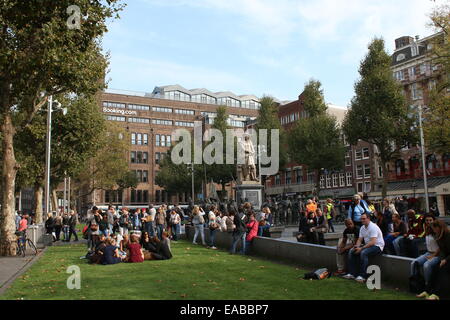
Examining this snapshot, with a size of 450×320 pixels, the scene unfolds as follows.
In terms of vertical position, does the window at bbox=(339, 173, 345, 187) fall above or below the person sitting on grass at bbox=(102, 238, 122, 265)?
above

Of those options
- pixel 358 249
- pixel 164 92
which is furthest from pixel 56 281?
pixel 164 92

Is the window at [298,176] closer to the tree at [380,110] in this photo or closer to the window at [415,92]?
the window at [415,92]

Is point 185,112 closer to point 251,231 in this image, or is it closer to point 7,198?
point 7,198

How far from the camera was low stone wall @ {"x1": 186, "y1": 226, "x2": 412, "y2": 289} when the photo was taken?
904 centimetres

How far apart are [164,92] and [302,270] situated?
90834 mm

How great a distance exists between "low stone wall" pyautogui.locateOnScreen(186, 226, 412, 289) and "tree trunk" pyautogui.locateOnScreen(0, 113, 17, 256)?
8448 mm

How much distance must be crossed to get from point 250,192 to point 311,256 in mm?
14626

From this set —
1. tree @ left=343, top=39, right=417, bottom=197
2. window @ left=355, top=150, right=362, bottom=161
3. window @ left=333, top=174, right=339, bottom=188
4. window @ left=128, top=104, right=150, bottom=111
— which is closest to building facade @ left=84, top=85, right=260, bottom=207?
window @ left=128, top=104, right=150, bottom=111

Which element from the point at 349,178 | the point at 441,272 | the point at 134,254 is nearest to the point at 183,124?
the point at 349,178

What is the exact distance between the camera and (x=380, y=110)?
3972cm

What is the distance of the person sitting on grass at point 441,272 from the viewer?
313 inches

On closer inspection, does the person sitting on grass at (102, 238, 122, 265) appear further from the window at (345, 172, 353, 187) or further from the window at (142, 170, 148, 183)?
the window at (142, 170, 148, 183)
